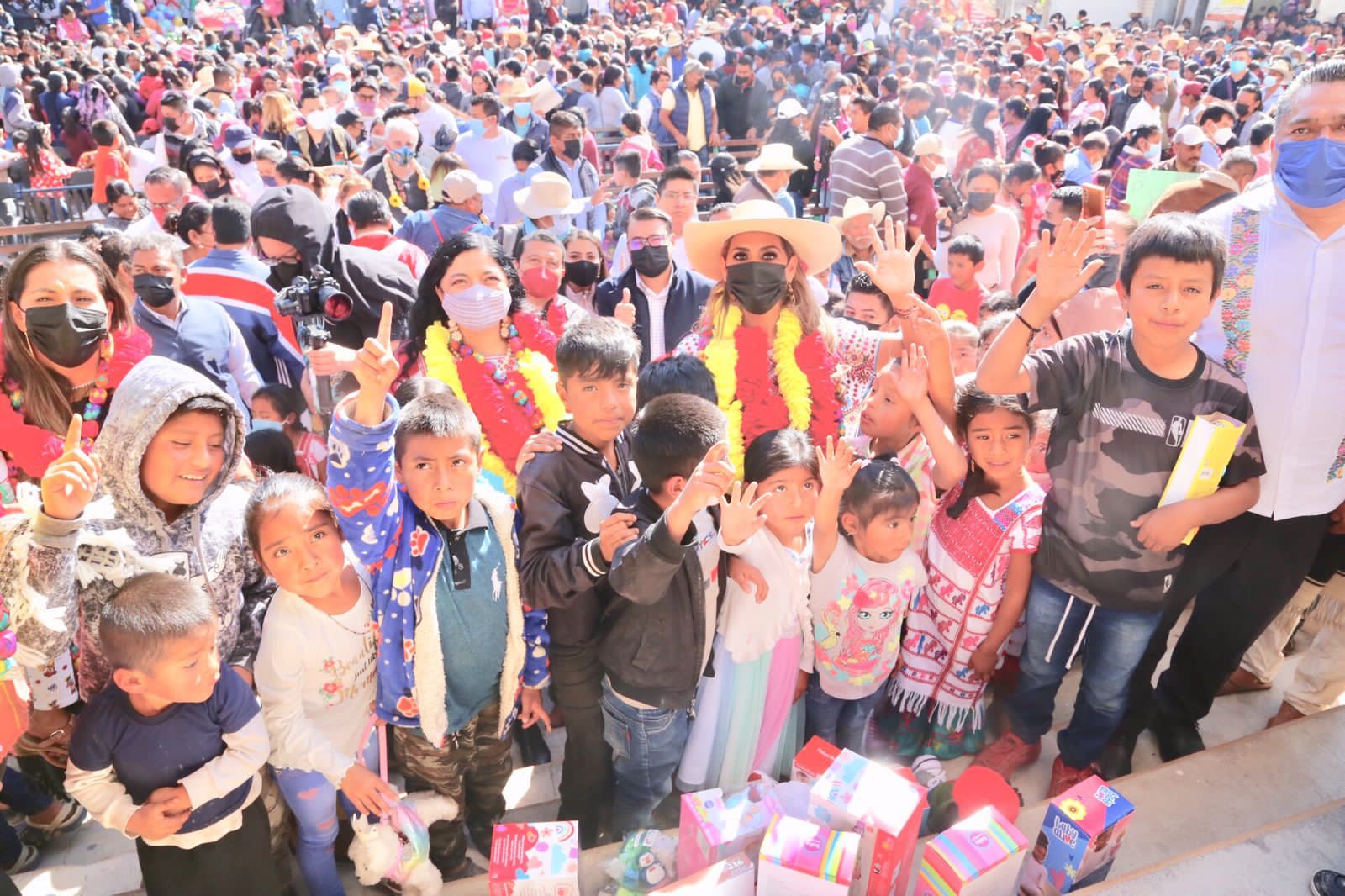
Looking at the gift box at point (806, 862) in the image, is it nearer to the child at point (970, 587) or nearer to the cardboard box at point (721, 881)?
the cardboard box at point (721, 881)

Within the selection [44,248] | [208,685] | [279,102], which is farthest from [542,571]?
[279,102]

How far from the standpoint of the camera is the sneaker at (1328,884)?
6.91 feet

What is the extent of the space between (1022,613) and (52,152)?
423 inches

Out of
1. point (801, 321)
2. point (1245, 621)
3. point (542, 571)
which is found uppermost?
point (801, 321)

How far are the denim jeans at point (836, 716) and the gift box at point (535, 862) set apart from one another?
1.02 m

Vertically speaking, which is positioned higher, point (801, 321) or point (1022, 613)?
point (801, 321)

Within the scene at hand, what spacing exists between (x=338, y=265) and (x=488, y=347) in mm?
1222

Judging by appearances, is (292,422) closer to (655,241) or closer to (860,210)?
(655,241)

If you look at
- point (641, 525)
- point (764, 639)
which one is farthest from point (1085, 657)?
point (641, 525)

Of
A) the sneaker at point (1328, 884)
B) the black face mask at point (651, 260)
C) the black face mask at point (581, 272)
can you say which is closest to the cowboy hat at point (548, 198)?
the black face mask at point (581, 272)

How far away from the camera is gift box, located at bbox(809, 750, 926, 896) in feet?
6.17

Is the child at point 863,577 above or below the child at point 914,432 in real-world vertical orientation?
below

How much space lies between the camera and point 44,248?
2.53 meters

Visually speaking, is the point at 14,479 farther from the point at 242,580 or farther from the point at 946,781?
the point at 946,781
